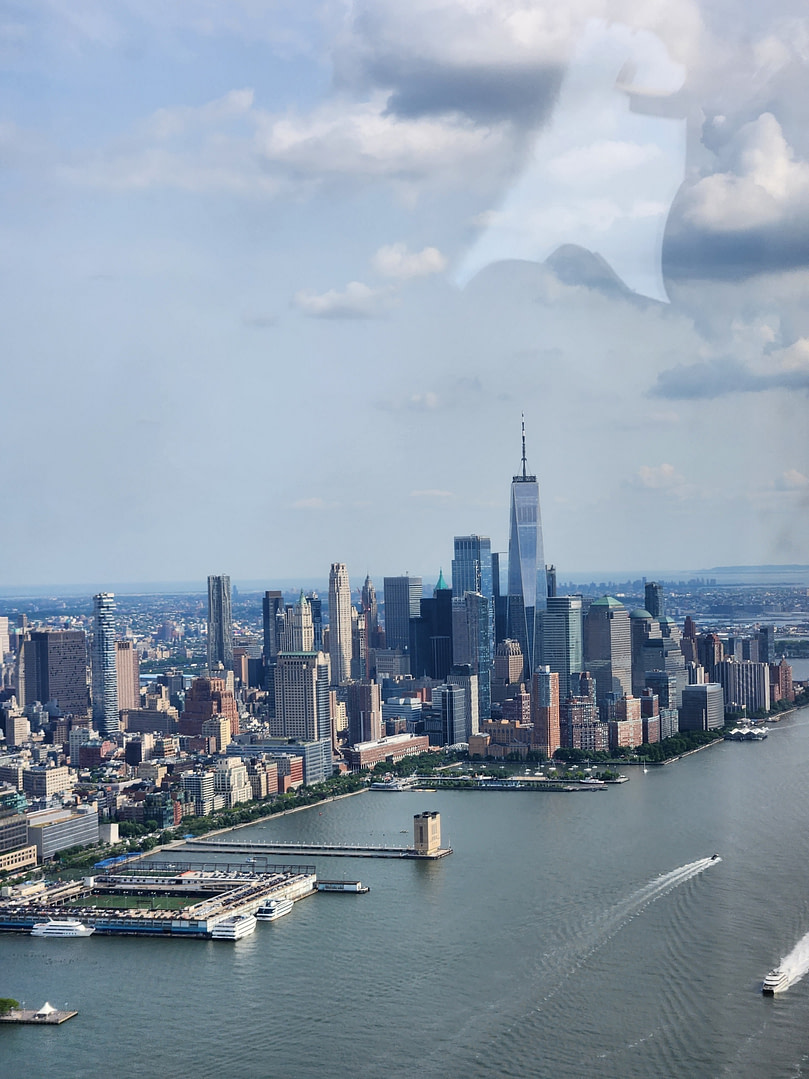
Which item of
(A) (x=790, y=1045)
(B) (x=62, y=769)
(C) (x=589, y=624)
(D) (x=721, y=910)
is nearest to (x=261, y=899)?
(D) (x=721, y=910)

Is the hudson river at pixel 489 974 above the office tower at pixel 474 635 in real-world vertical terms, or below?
below

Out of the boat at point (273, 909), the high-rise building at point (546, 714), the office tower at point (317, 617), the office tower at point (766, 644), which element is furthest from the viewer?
the office tower at point (317, 617)

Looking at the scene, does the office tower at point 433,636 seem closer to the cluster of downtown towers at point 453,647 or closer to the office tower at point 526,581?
the cluster of downtown towers at point 453,647

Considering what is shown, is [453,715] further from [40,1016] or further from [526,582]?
[40,1016]

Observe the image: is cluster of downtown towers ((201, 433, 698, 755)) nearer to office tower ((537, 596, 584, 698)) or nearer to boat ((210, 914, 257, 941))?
office tower ((537, 596, 584, 698))

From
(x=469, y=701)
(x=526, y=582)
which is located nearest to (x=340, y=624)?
(x=526, y=582)

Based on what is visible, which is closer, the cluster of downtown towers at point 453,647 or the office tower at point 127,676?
the cluster of downtown towers at point 453,647

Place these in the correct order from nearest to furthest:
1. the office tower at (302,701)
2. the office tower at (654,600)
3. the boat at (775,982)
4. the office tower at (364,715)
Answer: the boat at (775,982)
the office tower at (654,600)
the office tower at (302,701)
the office tower at (364,715)

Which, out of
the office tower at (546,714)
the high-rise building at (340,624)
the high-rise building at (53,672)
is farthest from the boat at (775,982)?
the high-rise building at (340,624)
